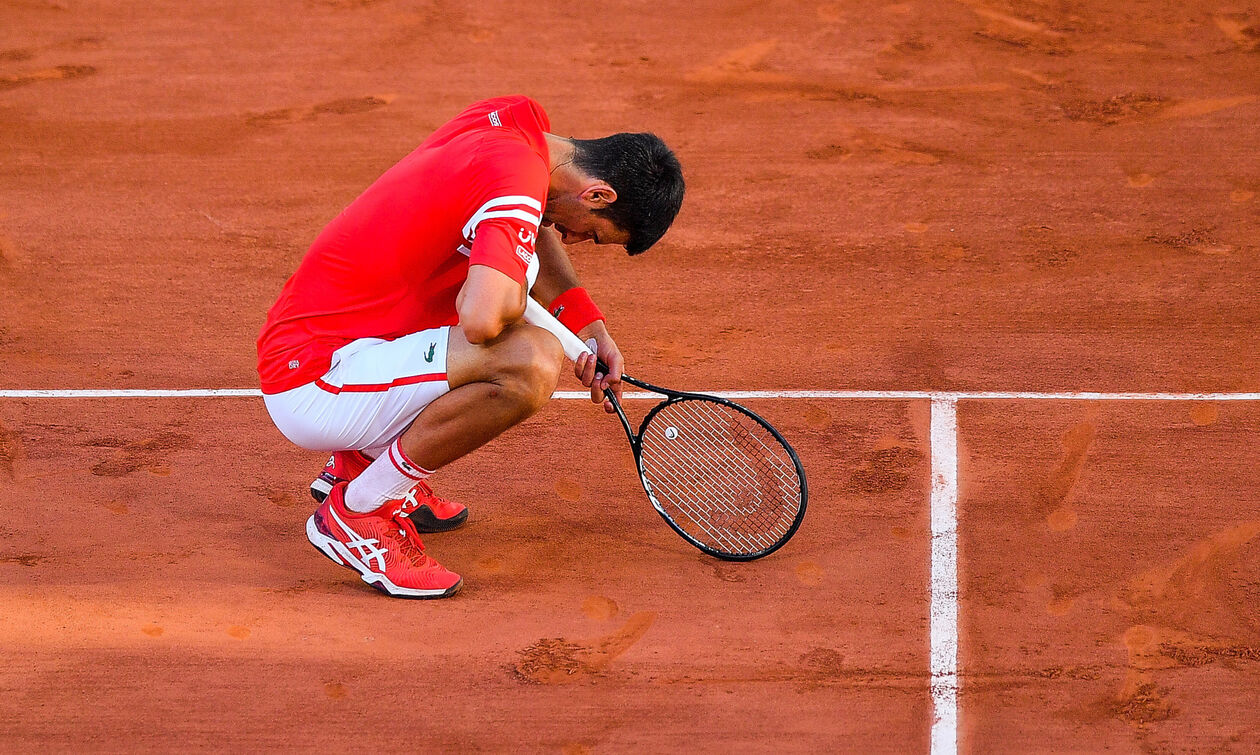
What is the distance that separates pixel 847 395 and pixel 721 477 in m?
0.97

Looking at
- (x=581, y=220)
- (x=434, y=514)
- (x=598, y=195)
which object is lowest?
(x=434, y=514)

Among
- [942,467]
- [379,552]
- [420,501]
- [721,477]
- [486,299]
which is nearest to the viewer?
[486,299]

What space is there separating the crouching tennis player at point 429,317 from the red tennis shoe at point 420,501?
0.22 m

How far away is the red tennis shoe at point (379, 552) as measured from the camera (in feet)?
15.2

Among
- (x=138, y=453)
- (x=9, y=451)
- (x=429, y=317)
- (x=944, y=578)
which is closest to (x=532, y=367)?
(x=429, y=317)

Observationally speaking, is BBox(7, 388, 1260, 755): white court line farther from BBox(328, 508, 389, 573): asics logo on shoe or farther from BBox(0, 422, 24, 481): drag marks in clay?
BBox(328, 508, 389, 573): asics logo on shoe

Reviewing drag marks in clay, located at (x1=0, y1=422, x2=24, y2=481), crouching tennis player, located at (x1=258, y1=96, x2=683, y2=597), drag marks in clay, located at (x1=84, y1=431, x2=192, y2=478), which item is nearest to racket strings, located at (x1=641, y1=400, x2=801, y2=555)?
crouching tennis player, located at (x1=258, y1=96, x2=683, y2=597)

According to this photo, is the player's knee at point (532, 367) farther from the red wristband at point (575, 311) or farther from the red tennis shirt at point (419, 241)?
the red wristband at point (575, 311)

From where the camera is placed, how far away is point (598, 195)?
14.4ft

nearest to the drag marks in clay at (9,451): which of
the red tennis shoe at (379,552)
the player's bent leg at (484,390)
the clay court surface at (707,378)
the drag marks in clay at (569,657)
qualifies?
the clay court surface at (707,378)

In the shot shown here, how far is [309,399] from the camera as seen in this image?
14.9 feet

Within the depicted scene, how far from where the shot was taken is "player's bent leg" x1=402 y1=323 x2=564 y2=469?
14.4 ft

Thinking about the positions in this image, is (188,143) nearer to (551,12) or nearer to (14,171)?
(14,171)

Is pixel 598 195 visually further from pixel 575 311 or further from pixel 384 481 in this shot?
pixel 384 481
